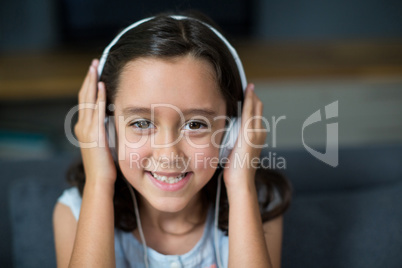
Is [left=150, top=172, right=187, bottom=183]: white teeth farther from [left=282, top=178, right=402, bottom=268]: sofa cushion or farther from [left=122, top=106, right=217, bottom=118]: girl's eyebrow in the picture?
[left=282, top=178, right=402, bottom=268]: sofa cushion

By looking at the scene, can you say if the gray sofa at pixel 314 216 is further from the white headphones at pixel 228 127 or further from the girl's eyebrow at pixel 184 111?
the girl's eyebrow at pixel 184 111

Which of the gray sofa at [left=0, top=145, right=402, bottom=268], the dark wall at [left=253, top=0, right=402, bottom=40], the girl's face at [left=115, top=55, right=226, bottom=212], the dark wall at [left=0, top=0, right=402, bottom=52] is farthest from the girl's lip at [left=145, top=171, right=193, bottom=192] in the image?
the dark wall at [left=253, top=0, right=402, bottom=40]

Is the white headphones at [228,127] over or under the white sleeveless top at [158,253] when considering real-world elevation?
over

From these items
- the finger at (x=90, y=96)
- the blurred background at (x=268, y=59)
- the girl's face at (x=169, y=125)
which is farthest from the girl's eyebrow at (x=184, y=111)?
the blurred background at (x=268, y=59)

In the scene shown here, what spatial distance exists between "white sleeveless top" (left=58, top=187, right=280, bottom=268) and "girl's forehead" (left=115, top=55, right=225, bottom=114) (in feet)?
1.06

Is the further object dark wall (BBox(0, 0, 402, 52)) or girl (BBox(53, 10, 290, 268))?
dark wall (BBox(0, 0, 402, 52))

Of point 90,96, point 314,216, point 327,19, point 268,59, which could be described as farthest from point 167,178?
point 327,19

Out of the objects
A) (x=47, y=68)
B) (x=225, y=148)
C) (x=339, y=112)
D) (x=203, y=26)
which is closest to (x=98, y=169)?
(x=225, y=148)

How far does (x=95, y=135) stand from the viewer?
3.10 feet

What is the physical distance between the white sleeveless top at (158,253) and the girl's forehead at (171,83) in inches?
12.8

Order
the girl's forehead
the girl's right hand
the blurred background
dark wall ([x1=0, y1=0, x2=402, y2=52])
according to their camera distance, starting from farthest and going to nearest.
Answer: dark wall ([x1=0, y1=0, x2=402, y2=52]) < the blurred background < the girl's right hand < the girl's forehead

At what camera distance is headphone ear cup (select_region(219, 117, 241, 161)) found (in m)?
0.98

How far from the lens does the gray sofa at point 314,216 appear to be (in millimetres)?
1093

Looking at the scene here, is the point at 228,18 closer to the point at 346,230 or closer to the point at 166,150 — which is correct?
the point at 346,230
